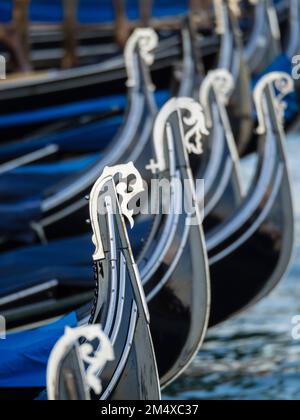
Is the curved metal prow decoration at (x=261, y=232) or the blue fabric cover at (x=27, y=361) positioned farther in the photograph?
the curved metal prow decoration at (x=261, y=232)

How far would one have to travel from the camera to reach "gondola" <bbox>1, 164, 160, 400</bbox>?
3.58 m

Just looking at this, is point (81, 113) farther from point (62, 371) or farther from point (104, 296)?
point (62, 371)

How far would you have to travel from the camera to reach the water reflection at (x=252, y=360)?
5414 mm

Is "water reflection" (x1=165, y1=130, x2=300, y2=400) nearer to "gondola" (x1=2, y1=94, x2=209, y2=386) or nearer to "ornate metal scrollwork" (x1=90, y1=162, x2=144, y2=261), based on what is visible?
"gondola" (x1=2, y1=94, x2=209, y2=386)

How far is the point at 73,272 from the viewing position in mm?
5066

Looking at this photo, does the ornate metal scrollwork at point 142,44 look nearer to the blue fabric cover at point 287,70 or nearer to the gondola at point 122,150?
the gondola at point 122,150

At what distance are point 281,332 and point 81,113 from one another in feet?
6.06

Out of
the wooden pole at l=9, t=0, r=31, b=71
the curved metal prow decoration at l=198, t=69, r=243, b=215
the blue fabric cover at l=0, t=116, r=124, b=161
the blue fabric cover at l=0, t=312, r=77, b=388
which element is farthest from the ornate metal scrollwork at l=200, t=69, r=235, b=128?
the wooden pole at l=9, t=0, r=31, b=71

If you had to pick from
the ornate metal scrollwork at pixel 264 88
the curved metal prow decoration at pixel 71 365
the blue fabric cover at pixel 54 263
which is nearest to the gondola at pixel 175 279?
the blue fabric cover at pixel 54 263

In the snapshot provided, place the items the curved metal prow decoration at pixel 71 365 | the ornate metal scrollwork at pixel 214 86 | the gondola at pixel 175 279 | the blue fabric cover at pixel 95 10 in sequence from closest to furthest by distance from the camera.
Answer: the curved metal prow decoration at pixel 71 365, the gondola at pixel 175 279, the ornate metal scrollwork at pixel 214 86, the blue fabric cover at pixel 95 10

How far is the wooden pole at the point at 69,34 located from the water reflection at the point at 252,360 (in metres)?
2.07
